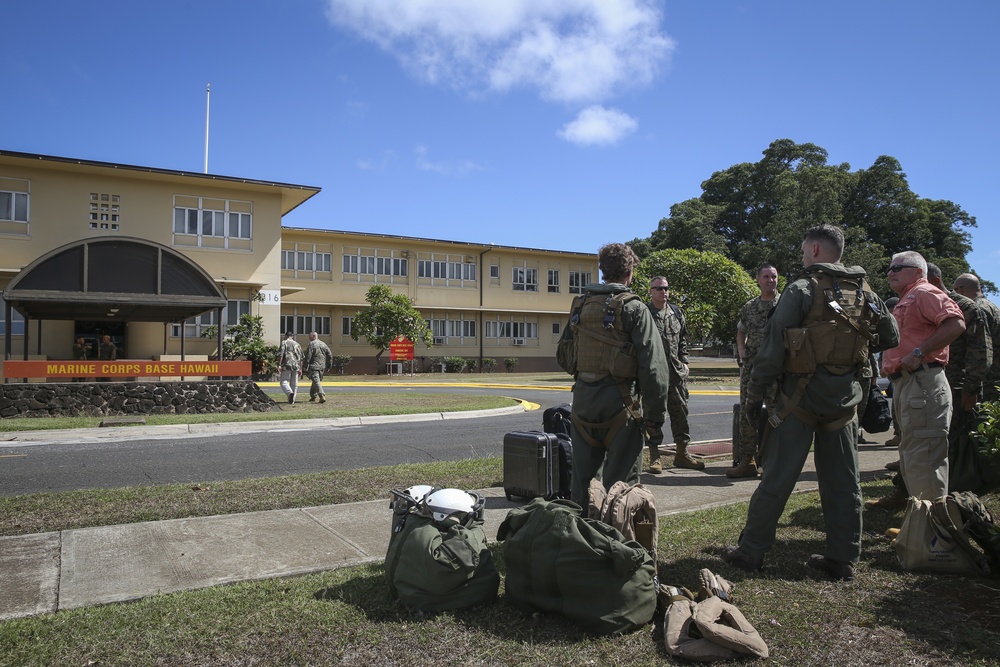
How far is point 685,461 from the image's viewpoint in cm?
804

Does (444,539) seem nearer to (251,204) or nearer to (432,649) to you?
(432,649)

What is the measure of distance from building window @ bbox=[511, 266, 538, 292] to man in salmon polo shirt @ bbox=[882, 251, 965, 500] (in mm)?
39723

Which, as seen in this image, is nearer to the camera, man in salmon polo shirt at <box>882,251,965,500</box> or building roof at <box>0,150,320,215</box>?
man in salmon polo shirt at <box>882,251,965,500</box>

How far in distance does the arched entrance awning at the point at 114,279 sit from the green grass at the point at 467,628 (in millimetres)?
14671

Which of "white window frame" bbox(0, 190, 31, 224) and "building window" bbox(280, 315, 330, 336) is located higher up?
"white window frame" bbox(0, 190, 31, 224)

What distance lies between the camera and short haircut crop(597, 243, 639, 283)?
4.62 meters

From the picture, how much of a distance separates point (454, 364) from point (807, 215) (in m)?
23.5

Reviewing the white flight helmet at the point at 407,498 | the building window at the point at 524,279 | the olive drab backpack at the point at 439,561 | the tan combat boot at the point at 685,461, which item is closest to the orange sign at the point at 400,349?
the building window at the point at 524,279

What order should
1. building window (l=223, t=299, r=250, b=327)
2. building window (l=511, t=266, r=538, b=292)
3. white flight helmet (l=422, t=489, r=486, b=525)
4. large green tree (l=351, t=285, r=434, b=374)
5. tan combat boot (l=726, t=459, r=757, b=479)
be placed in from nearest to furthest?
white flight helmet (l=422, t=489, r=486, b=525), tan combat boot (l=726, t=459, r=757, b=479), building window (l=223, t=299, r=250, b=327), large green tree (l=351, t=285, r=434, b=374), building window (l=511, t=266, r=538, b=292)

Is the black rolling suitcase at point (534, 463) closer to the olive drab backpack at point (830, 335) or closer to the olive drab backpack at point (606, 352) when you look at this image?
the olive drab backpack at point (606, 352)

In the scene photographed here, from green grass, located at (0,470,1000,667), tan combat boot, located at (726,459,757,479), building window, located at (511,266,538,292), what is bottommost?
green grass, located at (0,470,1000,667)

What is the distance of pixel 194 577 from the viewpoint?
4.32m

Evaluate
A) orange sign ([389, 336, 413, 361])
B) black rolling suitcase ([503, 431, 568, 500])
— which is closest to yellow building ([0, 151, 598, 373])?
orange sign ([389, 336, 413, 361])

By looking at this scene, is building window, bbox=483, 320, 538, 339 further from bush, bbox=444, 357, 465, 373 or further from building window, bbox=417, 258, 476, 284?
bush, bbox=444, 357, 465, 373
